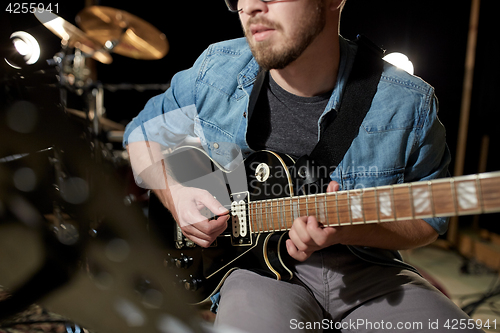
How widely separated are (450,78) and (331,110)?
3.45 ft

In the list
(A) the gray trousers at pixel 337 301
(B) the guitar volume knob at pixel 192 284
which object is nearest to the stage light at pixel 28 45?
(B) the guitar volume knob at pixel 192 284

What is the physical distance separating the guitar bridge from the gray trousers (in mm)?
92

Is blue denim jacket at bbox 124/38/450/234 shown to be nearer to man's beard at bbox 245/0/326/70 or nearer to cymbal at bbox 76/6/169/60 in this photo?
man's beard at bbox 245/0/326/70

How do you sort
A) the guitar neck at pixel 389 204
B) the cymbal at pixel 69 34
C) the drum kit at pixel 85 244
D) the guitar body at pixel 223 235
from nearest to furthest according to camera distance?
the drum kit at pixel 85 244 < the guitar neck at pixel 389 204 < the guitar body at pixel 223 235 < the cymbal at pixel 69 34

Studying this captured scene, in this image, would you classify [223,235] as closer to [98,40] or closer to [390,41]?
[390,41]

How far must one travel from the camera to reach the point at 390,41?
115 centimetres

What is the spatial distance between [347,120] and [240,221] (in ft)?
1.47

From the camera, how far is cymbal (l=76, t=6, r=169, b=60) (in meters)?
2.06

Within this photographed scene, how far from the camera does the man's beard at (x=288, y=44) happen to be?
958 millimetres

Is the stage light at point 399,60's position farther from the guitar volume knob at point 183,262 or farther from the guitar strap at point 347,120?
the guitar volume knob at point 183,262

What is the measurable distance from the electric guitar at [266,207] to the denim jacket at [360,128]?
0.12 m

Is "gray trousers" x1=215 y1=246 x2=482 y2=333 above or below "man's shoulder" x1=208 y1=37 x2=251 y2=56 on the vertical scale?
below

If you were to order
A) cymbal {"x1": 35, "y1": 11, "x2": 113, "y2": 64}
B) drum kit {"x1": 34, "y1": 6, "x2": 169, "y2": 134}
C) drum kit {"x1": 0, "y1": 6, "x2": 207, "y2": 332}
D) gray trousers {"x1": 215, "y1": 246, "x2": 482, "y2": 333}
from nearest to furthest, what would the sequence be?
1. drum kit {"x1": 0, "y1": 6, "x2": 207, "y2": 332}
2. gray trousers {"x1": 215, "y1": 246, "x2": 482, "y2": 333}
3. cymbal {"x1": 35, "y1": 11, "x2": 113, "y2": 64}
4. drum kit {"x1": 34, "y1": 6, "x2": 169, "y2": 134}

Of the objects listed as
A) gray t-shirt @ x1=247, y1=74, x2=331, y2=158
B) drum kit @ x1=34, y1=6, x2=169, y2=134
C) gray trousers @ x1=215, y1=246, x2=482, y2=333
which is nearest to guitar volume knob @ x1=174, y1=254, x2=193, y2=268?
gray trousers @ x1=215, y1=246, x2=482, y2=333
